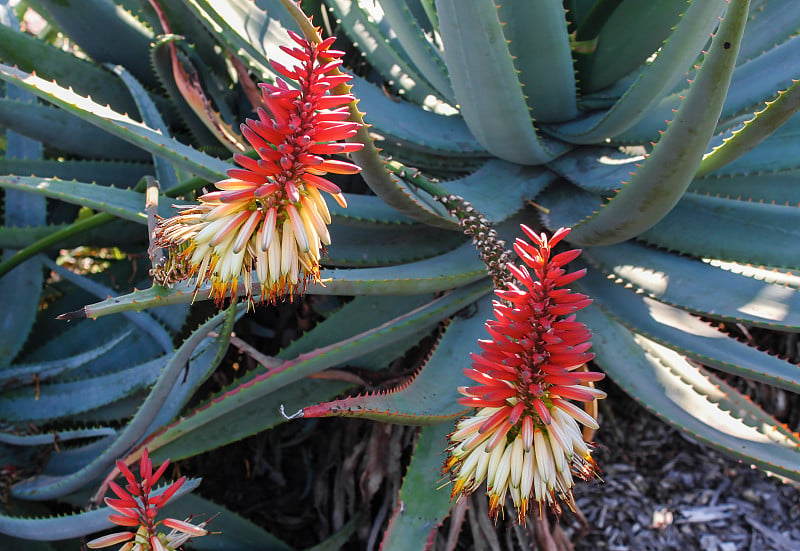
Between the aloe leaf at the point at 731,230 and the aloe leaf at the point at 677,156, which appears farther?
the aloe leaf at the point at 731,230

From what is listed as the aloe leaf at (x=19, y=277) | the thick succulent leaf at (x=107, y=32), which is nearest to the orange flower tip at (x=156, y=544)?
the aloe leaf at (x=19, y=277)

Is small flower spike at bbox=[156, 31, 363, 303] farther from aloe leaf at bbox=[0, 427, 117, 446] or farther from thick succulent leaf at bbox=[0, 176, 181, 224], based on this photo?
aloe leaf at bbox=[0, 427, 117, 446]

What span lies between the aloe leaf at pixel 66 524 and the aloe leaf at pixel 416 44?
96cm

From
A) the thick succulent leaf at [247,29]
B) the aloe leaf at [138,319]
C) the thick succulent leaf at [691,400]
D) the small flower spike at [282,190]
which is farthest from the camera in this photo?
the aloe leaf at [138,319]

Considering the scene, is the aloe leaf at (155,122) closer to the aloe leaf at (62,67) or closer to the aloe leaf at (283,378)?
the aloe leaf at (62,67)

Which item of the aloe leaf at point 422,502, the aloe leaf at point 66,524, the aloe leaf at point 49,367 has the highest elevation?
the aloe leaf at point 49,367

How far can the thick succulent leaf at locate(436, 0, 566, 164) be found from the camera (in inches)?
46.6

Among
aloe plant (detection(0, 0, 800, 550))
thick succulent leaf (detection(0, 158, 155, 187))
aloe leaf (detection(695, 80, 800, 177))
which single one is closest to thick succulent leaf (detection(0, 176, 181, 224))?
aloe plant (detection(0, 0, 800, 550))

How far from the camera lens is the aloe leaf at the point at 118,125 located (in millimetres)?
1189

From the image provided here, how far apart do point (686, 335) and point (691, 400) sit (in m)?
0.12

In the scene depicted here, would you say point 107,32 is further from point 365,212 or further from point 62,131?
point 365,212

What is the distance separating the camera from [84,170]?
187 centimetres

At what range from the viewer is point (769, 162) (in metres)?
1.47

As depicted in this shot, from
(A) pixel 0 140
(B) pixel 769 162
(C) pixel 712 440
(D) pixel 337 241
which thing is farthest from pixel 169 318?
(B) pixel 769 162
